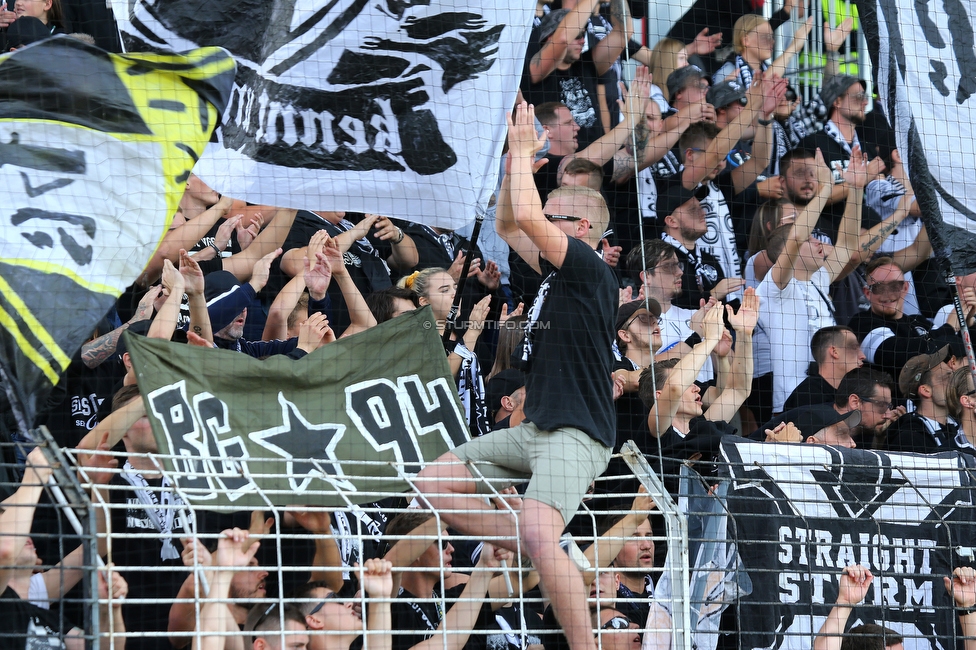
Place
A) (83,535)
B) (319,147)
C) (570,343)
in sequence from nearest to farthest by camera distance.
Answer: (83,535), (570,343), (319,147)

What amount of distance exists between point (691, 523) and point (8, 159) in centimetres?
307

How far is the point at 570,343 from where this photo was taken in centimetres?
460

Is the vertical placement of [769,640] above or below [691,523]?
below

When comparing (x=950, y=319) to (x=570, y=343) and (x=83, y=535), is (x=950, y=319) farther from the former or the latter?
(x=83, y=535)

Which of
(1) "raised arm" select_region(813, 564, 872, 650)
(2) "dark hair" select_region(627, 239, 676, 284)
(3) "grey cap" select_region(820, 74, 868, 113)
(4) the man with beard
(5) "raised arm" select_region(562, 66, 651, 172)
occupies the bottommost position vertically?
(1) "raised arm" select_region(813, 564, 872, 650)

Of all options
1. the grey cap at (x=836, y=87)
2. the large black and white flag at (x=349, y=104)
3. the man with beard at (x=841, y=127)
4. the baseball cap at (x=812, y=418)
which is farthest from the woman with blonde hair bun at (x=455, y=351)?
the grey cap at (x=836, y=87)

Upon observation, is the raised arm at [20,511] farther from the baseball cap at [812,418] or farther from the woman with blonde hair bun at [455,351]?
the baseball cap at [812,418]

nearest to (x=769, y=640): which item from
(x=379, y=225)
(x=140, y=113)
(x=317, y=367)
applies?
(x=317, y=367)

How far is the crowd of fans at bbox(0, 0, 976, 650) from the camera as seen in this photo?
4500 mm

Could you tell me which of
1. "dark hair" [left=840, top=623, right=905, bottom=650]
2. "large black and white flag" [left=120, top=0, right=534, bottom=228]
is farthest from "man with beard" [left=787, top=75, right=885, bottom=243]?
"dark hair" [left=840, top=623, right=905, bottom=650]

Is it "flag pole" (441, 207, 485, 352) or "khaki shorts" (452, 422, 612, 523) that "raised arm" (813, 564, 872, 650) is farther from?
"flag pole" (441, 207, 485, 352)

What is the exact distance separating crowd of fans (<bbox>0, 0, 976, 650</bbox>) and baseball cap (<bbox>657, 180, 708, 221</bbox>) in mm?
14

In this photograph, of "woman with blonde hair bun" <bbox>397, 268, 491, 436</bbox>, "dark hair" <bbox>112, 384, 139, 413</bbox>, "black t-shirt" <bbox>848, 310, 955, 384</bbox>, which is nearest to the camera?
"dark hair" <bbox>112, 384, 139, 413</bbox>

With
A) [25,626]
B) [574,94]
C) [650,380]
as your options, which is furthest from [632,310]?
[25,626]
